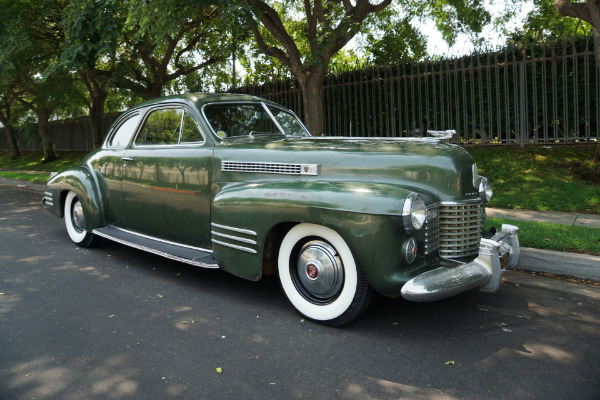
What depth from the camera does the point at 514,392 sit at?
8.34 feet

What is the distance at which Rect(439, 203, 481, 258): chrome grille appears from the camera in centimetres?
341

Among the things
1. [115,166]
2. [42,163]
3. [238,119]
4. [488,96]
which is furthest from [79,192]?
[42,163]

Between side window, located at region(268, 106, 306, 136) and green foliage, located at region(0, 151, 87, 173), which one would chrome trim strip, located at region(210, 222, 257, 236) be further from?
green foliage, located at region(0, 151, 87, 173)

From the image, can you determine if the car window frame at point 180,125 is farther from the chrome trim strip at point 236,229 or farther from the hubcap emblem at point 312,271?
the hubcap emblem at point 312,271

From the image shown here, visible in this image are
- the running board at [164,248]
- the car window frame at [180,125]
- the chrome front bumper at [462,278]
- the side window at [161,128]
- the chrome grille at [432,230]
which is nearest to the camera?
the chrome front bumper at [462,278]

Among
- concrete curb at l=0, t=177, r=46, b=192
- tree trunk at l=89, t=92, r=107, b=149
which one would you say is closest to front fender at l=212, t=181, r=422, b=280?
concrete curb at l=0, t=177, r=46, b=192

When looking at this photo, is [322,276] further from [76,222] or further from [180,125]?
[76,222]

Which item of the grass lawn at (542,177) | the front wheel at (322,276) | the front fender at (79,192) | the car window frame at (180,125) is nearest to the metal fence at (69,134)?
the front fender at (79,192)

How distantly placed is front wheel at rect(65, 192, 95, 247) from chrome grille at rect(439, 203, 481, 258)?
431 cm

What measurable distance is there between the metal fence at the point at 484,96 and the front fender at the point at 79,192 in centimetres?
462

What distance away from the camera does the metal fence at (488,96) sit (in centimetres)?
918

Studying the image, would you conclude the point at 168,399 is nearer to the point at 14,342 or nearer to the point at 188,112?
the point at 14,342

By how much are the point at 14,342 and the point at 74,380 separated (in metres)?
0.82

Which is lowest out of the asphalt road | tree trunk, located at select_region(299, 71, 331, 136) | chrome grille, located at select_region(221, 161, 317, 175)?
the asphalt road
